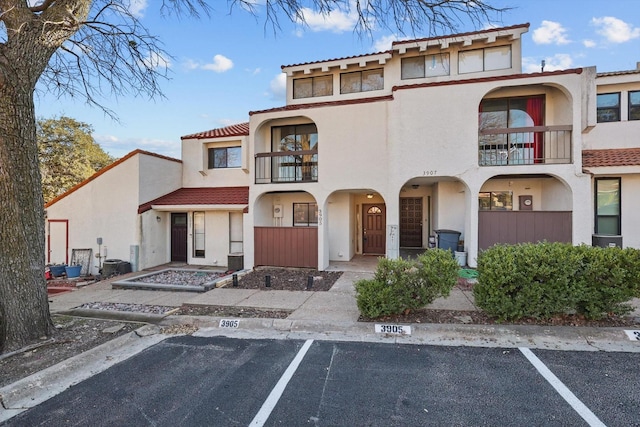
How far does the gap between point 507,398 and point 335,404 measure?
6.02 feet

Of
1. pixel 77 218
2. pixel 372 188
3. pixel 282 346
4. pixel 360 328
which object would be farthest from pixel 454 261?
pixel 77 218

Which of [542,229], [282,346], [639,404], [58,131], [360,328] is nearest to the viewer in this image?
[639,404]

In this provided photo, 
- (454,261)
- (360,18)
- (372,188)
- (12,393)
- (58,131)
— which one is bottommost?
(12,393)

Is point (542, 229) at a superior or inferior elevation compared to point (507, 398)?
superior

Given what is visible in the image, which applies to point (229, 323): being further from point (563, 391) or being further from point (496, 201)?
point (496, 201)

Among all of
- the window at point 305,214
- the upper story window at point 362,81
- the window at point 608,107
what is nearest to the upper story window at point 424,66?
the upper story window at point 362,81

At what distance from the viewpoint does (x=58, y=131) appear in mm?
19344

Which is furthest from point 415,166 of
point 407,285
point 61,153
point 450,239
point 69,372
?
point 61,153

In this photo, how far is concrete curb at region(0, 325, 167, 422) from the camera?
3.31 meters

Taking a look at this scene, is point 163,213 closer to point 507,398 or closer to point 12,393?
point 12,393

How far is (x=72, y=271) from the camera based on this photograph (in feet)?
38.8

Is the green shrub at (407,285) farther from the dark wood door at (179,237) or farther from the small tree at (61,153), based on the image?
the small tree at (61,153)

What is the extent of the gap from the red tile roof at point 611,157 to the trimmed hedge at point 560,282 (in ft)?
20.0

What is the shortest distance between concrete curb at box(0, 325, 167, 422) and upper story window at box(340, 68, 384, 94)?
10913 millimetres
